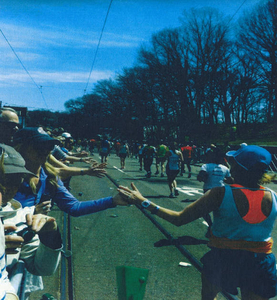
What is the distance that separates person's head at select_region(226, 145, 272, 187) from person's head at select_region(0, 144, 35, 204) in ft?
4.54

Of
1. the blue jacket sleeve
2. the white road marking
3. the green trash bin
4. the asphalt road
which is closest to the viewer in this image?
the green trash bin

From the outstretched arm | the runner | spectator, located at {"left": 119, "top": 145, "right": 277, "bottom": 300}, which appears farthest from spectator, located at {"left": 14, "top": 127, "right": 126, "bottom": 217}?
the runner

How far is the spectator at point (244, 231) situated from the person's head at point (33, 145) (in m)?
1.17

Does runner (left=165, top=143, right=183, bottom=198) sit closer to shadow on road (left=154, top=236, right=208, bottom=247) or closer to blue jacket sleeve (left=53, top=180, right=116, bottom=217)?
shadow on road (left=154, top=236, right=208, bottom=247)

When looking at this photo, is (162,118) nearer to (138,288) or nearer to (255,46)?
(255,46)

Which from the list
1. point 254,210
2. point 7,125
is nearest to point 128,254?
point 7,125

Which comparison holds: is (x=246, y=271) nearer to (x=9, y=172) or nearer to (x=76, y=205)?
(x=76, y=205)

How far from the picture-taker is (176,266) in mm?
5062

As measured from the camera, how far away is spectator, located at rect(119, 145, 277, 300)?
94.2 inches

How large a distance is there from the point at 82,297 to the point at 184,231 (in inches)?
137

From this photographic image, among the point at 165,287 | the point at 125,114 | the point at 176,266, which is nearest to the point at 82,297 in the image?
the point at 165,287

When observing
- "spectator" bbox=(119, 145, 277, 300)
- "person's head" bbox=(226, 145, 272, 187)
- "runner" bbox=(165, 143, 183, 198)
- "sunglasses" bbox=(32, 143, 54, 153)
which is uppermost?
"sunglasses" bbox=(32, 143, 54, 153)

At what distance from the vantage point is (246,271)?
7.85 feet

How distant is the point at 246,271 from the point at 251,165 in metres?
0.68
